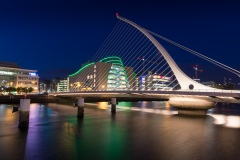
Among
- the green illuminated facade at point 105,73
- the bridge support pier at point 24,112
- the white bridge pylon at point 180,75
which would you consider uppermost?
the green illuminated facade at point 105,73

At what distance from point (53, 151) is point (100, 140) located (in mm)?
4561

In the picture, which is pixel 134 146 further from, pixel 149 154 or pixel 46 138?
pixel 46 138

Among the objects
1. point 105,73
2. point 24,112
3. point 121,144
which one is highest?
point 105,73

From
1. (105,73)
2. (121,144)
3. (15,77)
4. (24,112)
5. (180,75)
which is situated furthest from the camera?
(105,73)

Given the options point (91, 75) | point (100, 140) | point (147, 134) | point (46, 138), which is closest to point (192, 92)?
point (147, 134)

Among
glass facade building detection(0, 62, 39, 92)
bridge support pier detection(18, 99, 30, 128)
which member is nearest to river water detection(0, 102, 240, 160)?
bridge support pier detection(18, 99, 30, 128)

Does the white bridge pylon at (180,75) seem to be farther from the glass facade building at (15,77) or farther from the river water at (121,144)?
the glass facade building at (15,77)

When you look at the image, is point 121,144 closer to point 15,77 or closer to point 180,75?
point 180,75

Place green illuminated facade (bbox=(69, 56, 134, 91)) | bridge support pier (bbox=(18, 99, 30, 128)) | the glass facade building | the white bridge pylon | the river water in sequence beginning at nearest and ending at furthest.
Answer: the river water, bridge support pier (bbox=(18, 99, 30, 128)), the white bridge pylon, the glass facade building, green illuminated facade (bbox=(69, 56, 134, 91))

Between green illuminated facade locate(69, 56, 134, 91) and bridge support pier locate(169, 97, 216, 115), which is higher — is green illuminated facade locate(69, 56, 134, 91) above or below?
above

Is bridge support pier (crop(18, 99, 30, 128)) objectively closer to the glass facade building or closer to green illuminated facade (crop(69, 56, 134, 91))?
green illuminated facade (crop(69, 56, 134, 91))

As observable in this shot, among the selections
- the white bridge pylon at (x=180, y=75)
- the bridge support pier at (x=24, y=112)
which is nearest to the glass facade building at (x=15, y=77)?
the white bridge pylon at (x=180, y=75)

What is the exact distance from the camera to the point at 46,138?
1923cm

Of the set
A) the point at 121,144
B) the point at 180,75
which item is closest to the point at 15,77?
the point at 180,75
